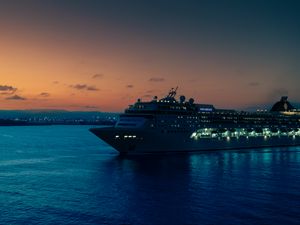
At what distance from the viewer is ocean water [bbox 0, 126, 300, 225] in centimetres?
2955

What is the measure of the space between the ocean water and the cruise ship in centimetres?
649

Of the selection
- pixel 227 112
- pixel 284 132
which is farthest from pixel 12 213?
pixel 284 132

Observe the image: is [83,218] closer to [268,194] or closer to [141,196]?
[141,196]

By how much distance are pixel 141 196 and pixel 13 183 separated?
15.5 m

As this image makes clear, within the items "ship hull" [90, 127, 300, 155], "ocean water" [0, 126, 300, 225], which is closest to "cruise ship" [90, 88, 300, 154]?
"ship hull" [90, 127, 300, 155]

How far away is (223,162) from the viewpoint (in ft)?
201

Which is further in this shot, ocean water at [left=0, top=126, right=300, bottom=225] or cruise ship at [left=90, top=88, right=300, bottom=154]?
cruise ship at [left=90, top=88, right=300, bottom=154]

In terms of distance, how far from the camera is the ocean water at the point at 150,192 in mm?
29547

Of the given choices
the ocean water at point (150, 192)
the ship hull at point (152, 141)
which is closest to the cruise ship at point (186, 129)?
the ship hull at point (152, 141)

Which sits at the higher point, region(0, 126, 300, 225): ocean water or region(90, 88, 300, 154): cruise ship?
region(90, 88, 300, 154): cruise ship

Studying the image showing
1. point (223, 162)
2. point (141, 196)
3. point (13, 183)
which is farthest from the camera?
point (223, 162)

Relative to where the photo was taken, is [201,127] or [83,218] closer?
[83,218]

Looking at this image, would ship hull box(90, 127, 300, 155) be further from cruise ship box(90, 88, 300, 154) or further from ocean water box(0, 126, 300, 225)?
ocean water box(0, 126, 300, 225)

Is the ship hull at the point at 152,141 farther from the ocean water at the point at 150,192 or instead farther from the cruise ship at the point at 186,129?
the ocean water at the point at 150,192
